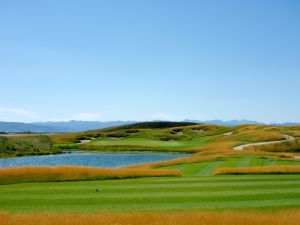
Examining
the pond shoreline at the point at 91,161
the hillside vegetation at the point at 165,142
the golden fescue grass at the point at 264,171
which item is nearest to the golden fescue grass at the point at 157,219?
the golden fescue grass at the point at 264,171

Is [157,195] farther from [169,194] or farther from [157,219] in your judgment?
[157,219]

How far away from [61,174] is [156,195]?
1018cm

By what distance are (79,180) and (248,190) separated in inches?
508

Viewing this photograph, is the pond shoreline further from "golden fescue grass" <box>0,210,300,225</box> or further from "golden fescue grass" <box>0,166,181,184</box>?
"golden fescue grass" <box>0,210,300,225</box>

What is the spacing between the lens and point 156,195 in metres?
22.0

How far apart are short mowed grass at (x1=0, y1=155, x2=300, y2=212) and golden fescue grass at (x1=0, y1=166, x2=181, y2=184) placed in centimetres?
147

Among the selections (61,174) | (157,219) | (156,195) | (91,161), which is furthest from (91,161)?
(157,219)

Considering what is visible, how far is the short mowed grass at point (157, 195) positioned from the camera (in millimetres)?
19281

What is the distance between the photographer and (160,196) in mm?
21656

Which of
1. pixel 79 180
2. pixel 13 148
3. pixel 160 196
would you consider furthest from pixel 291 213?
pixel 13 148

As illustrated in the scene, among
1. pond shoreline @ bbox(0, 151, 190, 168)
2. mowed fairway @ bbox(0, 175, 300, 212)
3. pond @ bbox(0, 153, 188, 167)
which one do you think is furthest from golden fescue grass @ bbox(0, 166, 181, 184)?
pond @ bbox(0, 153, 188, 167)

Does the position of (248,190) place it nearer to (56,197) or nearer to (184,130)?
(56,197)

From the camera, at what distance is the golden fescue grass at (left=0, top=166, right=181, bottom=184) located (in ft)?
93.2

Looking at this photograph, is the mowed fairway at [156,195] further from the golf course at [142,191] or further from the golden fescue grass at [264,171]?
the golden fescue grass at [264,171]
